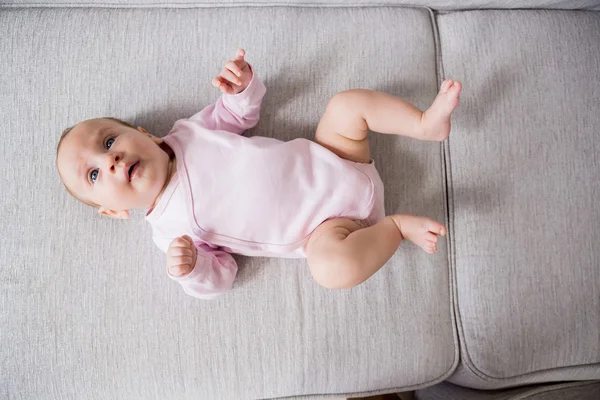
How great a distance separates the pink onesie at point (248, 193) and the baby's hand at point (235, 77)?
0.02m

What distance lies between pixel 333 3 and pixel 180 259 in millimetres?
782

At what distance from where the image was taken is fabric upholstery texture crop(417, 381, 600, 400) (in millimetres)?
1007

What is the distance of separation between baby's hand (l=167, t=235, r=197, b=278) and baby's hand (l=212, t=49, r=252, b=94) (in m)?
0.35

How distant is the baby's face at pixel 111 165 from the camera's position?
36.9 inches

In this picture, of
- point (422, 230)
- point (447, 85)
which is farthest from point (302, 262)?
point (447, 85)

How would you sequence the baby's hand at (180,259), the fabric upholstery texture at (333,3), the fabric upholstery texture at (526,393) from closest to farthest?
the baby's hand at (180,259) → the fabric upholstery texture at (526,393) → the fabric upholstery texture at (333,3)

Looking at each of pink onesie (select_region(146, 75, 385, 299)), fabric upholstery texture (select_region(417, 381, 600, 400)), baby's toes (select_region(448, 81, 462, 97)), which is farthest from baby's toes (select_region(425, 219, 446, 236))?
fabric upholstery texture (select_region(417, 381, 600, 400))

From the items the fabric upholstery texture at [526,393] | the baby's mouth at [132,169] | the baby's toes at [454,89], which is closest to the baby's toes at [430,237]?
the baby's toes at [454,89]

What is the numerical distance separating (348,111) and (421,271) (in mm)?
439

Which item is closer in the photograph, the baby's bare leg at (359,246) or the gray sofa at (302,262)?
the baby's bare leg at (359,246)

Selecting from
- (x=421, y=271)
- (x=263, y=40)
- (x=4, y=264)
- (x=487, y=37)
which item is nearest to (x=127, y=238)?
(x=4, y=264)

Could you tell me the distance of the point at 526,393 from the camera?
1.04 m

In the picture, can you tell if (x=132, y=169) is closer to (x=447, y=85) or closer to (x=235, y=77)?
(x=235, y=77)

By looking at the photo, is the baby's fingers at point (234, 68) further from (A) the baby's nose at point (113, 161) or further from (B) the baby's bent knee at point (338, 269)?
(B) the baby's bent knee at point (338, 269)
